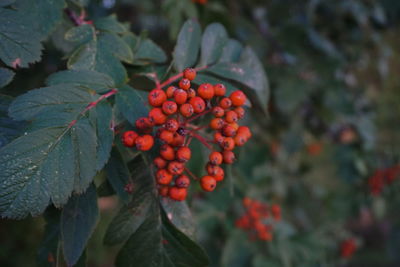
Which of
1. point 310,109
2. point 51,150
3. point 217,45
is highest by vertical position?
point 217,45

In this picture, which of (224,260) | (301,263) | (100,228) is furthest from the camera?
(100,228)

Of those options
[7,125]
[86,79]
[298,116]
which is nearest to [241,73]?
[86,79]

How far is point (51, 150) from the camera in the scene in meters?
0.90

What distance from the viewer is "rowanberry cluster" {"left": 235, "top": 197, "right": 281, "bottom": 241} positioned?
2.38 metres

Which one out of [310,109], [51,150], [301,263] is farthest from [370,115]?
[51,150]

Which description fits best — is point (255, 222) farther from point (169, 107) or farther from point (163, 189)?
point (169, 107)

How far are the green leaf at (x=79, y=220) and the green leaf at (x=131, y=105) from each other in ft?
0.76

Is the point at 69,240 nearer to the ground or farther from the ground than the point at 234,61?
nearer to the ground

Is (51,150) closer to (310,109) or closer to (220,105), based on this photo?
(220,105)

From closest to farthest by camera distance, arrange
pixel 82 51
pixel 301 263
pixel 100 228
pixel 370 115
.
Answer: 1. pixel 82 51
2. pixel 301 263
3. pixel 370 115
4. pixel 100 228

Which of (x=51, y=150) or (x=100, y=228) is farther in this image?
(x=100, y=228)

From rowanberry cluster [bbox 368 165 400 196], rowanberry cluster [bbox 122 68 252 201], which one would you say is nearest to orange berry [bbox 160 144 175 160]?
rowanberry cluster [bbox 122 68 252 201]

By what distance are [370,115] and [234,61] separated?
231 cm

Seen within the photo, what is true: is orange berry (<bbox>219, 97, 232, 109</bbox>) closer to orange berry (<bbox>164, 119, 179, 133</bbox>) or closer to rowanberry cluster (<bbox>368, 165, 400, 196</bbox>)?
orange berry (<bbox>164, 119, 179, 133</bbox>)
